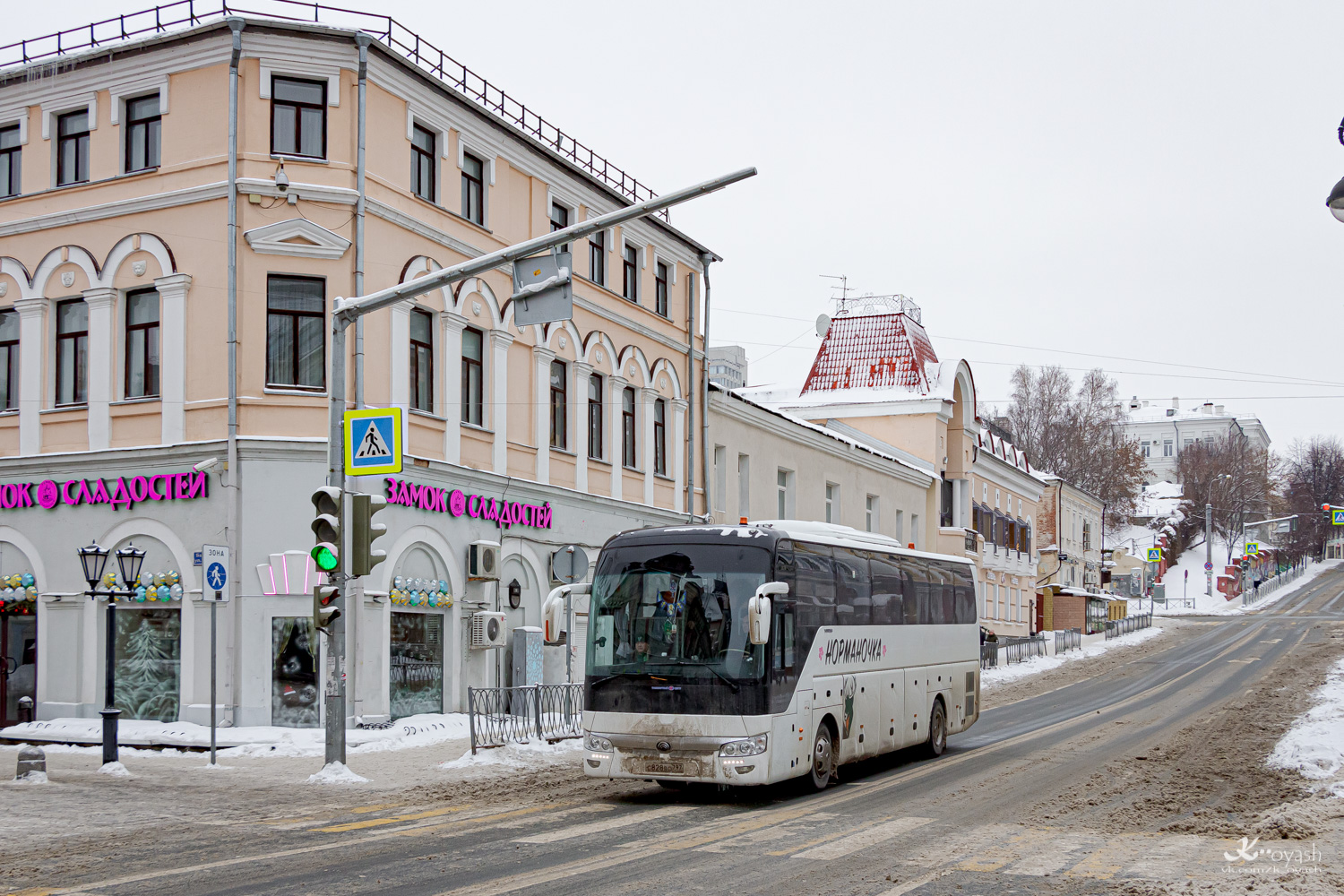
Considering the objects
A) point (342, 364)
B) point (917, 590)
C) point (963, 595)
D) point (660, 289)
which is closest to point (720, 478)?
point (660, 289)

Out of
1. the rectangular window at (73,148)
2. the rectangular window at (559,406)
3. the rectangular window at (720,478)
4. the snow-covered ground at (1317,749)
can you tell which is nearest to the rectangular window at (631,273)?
the rectangular window at (559,406)

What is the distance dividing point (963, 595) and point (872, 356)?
31.9 meters

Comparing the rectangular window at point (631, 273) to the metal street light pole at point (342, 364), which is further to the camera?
the rectangular window at point (631, 273)

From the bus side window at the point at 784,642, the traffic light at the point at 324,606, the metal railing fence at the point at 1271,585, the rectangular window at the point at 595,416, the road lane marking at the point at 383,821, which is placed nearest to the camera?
the road lane marking at the point at 383,821

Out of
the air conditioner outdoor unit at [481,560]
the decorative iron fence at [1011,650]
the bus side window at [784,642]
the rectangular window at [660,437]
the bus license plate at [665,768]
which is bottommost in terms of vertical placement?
the decorative iron fence at [1011,650]

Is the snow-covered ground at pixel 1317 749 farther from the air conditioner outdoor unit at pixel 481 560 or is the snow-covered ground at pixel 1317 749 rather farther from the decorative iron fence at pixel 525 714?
the air conditioner outdoor unit at pixel 481 560

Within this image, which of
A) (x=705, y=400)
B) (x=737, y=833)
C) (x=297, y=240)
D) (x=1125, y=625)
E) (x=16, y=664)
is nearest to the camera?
(x=737, y=833)

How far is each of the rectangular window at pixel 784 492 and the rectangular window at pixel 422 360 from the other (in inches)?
666

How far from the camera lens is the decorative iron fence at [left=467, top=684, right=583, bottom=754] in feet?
63.6

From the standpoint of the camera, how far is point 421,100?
23812mm

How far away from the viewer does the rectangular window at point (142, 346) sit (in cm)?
2241

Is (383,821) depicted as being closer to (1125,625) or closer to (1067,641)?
(1067,641)

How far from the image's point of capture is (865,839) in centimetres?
1150

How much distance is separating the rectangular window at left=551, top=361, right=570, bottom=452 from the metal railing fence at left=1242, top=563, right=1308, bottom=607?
78564 mm
